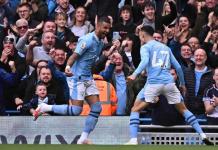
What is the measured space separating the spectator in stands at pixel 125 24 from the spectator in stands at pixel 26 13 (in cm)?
156

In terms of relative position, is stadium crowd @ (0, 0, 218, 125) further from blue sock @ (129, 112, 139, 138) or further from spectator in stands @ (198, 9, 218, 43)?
blue sock @ (129, 112, 139, 138)

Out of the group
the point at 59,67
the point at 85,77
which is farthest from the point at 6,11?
the point at 85,77

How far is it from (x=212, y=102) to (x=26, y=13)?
14.9 ft

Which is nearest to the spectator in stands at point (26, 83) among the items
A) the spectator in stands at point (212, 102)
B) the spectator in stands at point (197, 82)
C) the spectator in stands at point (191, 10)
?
the spectator in stands at point (197, 82)

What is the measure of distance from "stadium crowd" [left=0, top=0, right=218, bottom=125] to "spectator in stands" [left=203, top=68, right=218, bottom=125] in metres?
0.02

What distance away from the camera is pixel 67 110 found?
1357 cm

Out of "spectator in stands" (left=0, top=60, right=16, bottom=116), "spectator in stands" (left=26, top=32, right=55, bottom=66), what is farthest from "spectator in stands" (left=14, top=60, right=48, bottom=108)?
"spectator in stands" (left=26, top=32, right=55, bottom=66)

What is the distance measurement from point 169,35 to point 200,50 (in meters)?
1.94

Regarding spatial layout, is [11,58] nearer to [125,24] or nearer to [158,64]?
[125,24]

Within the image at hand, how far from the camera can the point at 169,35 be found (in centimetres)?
1642

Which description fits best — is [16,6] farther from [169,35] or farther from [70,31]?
[169,35]

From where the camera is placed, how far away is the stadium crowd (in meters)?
14.3

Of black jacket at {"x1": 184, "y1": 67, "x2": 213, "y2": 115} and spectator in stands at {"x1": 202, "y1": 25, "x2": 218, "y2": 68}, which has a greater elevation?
spectator in stands at {"x1": 202, "y1": 25, "x2": 218, "y2": 68}

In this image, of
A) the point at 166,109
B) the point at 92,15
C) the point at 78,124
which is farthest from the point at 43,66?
the point at 92,15
